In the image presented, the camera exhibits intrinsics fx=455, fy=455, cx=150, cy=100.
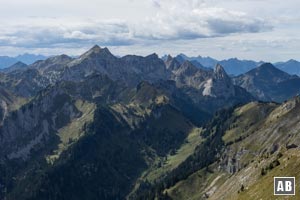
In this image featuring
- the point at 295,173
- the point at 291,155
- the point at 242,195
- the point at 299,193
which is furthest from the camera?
the point at 291,155

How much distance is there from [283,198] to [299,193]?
4986 mm

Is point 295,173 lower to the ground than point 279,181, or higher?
lower

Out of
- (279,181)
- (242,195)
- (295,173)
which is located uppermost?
(279,181)

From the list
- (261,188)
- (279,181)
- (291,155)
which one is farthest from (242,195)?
(279,181)

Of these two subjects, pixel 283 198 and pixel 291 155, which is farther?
pixel 291 155

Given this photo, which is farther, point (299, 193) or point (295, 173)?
point (295, 173)

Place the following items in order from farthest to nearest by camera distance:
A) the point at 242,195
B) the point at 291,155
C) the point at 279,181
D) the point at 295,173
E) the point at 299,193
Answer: the point at 291,155
the point at 242,195
the point at 295,173
the point at 299,193
the point at 279,181

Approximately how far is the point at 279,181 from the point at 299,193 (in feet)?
60.0

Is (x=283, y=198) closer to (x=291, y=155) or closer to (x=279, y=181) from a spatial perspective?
(x=279, y=181)

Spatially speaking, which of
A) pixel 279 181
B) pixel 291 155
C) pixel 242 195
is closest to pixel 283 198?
pixel 279 181

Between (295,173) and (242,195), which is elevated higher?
(295,173)

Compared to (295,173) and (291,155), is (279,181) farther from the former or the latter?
(291,155)

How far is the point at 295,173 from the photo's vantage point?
174125 mm

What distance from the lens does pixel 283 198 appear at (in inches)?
5408
